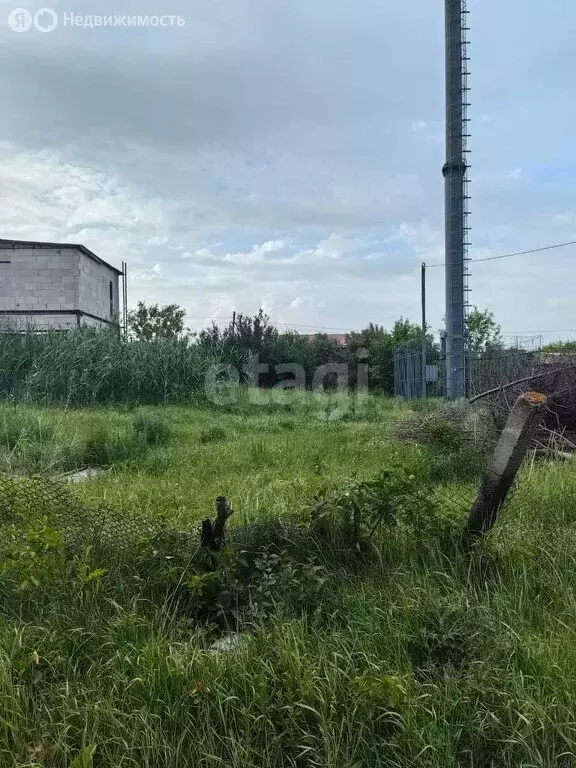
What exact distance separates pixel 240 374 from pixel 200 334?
9.09ft

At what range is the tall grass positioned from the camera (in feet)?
40.7

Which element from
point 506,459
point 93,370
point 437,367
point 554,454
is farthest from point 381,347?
point 506,459

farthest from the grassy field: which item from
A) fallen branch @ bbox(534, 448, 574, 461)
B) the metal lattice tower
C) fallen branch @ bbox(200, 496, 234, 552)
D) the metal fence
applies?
the metal lattice tower

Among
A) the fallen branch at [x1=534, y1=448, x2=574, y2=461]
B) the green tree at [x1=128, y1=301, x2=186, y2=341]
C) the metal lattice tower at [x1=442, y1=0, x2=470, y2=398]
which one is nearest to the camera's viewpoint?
the fallen branch at [x1=534, y1=448, x2=574, y2=461]

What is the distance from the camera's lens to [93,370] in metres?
12.8

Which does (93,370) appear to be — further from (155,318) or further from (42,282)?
(155,318)

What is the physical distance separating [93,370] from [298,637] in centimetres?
1158

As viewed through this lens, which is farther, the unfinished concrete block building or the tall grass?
the unfinished concrete block building

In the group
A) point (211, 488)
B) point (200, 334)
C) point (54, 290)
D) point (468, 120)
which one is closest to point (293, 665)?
point (211, 488)

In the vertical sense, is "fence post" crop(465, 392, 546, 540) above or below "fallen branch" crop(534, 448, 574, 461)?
above

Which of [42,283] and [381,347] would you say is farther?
[42,283]

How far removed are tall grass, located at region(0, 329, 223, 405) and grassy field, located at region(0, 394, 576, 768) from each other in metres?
9.74

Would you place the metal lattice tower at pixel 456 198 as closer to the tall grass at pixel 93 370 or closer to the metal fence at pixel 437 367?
the metal fence at pixel 437 367

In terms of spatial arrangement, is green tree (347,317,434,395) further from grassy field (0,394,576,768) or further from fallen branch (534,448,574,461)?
grassy field (0,394,576,768)
